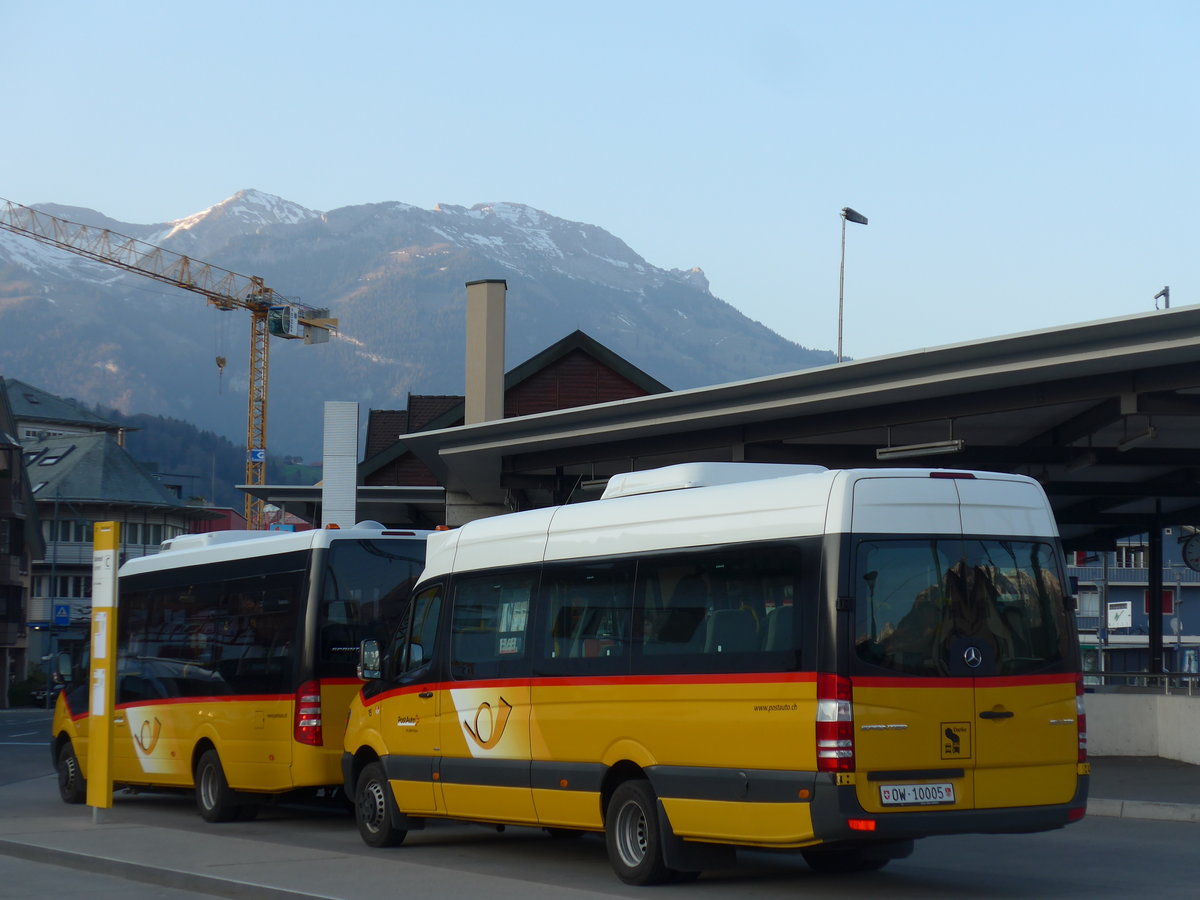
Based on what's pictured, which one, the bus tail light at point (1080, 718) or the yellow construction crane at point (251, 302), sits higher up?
the yellow construction crane at point (251, 302)

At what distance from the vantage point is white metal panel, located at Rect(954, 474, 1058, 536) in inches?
390

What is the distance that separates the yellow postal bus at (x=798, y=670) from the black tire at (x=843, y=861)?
0.02m

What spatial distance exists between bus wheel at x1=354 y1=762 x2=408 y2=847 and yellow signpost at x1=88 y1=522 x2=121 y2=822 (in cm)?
249

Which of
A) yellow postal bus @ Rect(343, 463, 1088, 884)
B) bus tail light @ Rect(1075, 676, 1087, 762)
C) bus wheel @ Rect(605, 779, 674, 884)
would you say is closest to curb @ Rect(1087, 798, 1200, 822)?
yellow postal bus @ Rect(343, 463, 1088, 884)

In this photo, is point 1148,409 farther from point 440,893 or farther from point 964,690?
point 440,893

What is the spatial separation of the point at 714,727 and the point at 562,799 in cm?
188

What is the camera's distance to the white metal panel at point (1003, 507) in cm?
991

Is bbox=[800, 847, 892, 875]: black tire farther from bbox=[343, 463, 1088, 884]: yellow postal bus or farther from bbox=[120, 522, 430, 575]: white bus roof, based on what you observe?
bbox=[120, 522, 430, 575]: white bus roof

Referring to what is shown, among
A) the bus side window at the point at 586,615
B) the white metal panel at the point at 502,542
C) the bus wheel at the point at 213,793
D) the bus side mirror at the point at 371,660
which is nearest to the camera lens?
the bus side window at the point at 586,615

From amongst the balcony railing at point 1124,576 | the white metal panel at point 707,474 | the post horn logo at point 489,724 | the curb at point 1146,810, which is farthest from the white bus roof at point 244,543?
the balcony railing at point 1124,576

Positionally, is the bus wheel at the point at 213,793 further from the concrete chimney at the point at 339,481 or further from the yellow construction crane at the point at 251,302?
the yellow construction crane at the point at 251,302

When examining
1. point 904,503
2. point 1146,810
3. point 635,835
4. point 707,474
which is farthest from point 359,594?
point 1146,810

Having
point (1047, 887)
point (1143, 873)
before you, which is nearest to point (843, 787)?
point (1047, 887)

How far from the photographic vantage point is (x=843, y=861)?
456 inches
